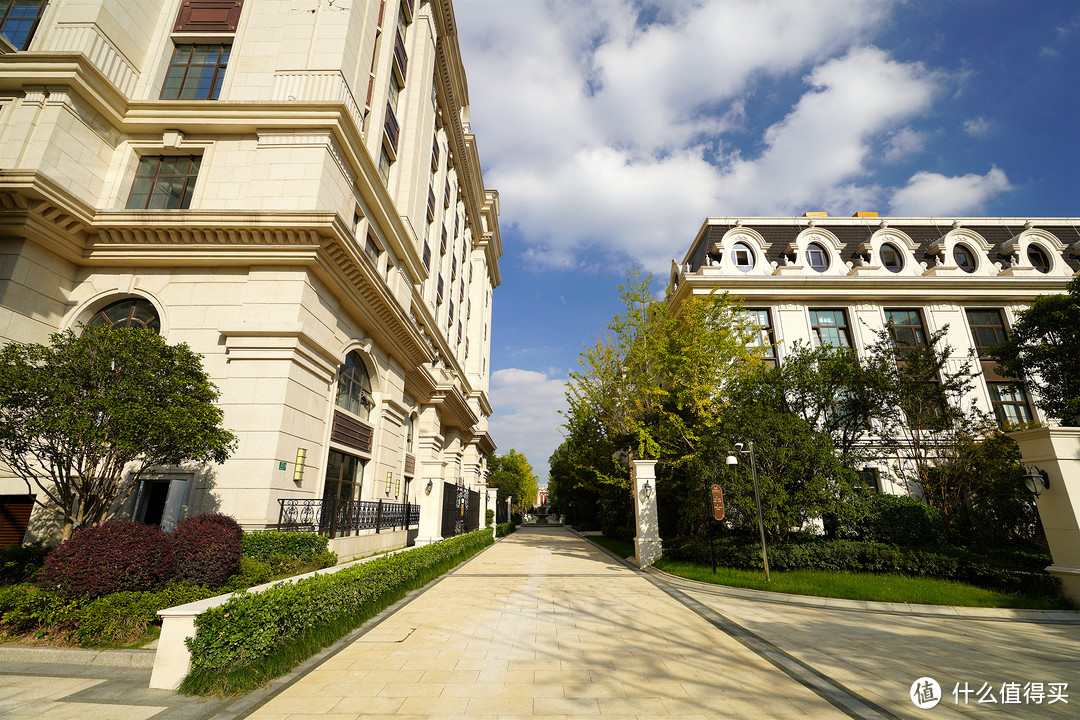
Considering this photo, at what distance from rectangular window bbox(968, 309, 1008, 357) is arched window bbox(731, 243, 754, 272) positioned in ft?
38.5

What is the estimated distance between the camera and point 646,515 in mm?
14898

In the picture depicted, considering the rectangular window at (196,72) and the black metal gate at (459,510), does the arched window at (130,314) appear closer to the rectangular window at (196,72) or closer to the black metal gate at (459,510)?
the rectangular window at (196,72)

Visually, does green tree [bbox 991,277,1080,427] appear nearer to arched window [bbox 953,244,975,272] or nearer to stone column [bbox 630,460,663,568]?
arched window [bbox 953,244,975,272]

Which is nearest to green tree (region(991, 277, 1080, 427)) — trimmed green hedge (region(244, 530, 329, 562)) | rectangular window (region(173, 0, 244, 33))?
trimmed green hedge (region(244, 530, 329, 562))

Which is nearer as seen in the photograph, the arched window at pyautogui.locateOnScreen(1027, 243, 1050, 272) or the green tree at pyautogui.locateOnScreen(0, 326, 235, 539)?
the green tree at pyautogui.locateOnScreen(0, 326, 235, 539)

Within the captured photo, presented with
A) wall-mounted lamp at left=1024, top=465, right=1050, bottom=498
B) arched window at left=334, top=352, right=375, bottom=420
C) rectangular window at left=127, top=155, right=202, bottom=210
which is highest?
rectangular window at left=127, top=155, right=202, bottom=210

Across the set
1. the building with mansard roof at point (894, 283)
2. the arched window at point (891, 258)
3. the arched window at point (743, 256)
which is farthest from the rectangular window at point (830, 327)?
the arched window at point (891, 258)

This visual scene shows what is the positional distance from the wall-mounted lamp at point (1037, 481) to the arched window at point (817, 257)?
59.4 ft

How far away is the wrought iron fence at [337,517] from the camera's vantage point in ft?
32.5

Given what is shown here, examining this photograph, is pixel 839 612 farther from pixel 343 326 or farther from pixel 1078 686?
pixel 343 326

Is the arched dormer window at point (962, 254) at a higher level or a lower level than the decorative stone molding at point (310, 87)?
higher

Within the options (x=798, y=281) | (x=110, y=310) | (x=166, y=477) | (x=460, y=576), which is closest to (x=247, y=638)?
(x=166, y=477)

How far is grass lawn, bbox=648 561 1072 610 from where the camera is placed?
356 inches

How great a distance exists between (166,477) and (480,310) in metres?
27.9
